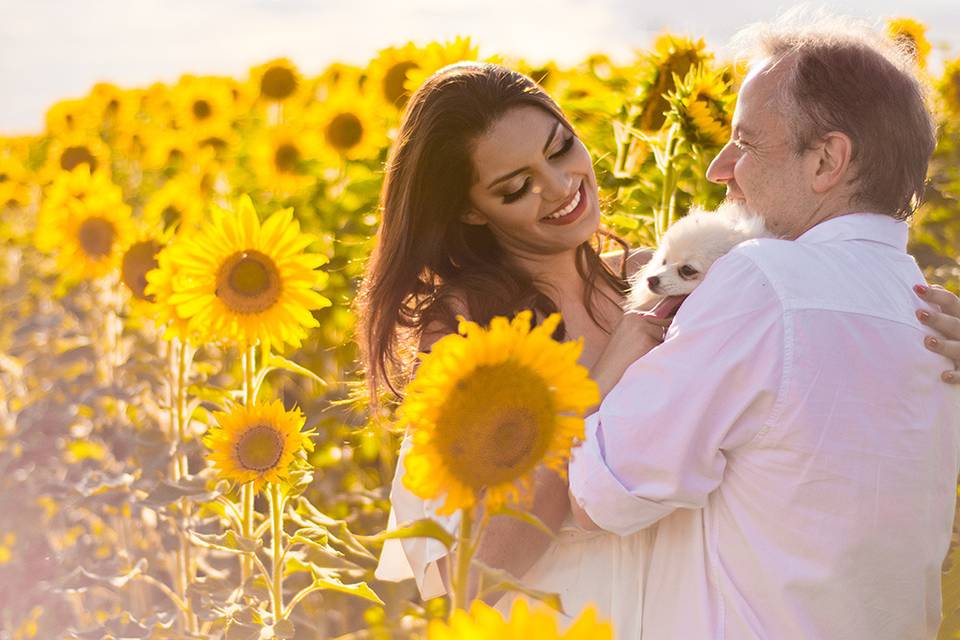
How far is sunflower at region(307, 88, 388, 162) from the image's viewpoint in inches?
161

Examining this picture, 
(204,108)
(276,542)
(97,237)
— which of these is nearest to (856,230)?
(276,542)

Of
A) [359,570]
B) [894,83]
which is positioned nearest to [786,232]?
[894,83]

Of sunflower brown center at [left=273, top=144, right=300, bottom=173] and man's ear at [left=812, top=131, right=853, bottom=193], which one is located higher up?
man's ear at [left=812, top=131, right=853, bottom=193]

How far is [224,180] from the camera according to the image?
15.7 feet

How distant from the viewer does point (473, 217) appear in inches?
92.7

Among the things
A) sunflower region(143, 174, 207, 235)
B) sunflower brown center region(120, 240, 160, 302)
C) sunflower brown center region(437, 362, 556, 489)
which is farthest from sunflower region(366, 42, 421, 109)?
sunflower brown center region(437, 362, 556, 489)

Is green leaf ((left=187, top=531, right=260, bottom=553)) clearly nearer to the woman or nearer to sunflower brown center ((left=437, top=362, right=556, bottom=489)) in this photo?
the woman

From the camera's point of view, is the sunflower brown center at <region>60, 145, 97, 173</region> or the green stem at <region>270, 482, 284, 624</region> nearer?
the green stem at <region>270, 482, 284, 624</region>

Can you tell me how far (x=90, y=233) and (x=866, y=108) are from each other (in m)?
2.07

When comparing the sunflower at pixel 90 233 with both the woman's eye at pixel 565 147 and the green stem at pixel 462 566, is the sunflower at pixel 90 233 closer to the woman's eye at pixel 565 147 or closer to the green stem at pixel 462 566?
the woman's eye at pixel 565 147

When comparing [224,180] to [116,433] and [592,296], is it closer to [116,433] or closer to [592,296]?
[116,433]

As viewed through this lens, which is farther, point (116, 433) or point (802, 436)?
point (116, 433)

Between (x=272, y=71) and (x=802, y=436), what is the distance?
14.1 feet

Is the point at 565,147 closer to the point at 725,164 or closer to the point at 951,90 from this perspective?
the point at 725,164
